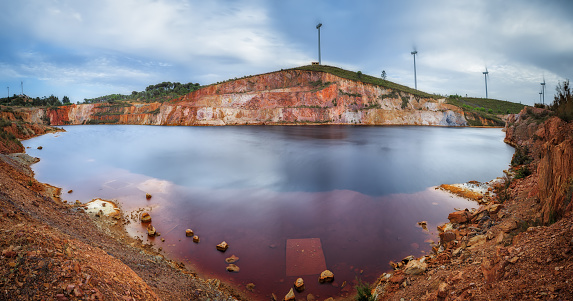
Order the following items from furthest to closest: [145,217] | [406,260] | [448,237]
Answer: [145,217] < [448,237] < [406,260]

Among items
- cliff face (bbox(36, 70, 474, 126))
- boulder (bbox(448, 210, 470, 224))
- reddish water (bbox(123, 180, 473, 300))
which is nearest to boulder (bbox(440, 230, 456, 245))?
reddish water (bbox(123, 180, 473, 300))

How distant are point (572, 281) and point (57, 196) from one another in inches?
610

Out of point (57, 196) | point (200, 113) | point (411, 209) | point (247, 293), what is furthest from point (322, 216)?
point (200, 113)

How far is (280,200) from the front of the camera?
1166 centimetres

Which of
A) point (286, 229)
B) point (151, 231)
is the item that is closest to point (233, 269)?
point (286, 229)

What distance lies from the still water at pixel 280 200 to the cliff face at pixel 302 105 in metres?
36.7

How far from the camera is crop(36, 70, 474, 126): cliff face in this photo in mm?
58562

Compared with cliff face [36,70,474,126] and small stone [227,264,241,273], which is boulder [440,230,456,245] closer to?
small stone [227,264,241,273]

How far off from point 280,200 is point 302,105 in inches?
1919

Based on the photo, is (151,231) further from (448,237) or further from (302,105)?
(302,105)

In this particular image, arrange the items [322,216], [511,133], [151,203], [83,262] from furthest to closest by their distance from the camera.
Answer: [511,133] < [151,203] < [322,216] < [83,262]

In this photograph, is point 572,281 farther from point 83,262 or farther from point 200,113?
point 200,113

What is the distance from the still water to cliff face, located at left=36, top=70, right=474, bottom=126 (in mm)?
36658

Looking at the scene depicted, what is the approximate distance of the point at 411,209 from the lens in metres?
10.5
